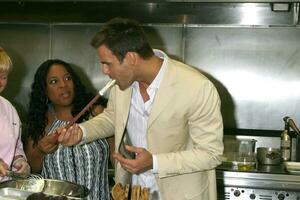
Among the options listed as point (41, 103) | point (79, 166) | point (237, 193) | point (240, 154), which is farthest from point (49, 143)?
point (240, 154)

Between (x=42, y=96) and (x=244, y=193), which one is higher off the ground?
(x=42, y=96)

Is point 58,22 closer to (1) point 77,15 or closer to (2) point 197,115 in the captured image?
(1) point 77,15

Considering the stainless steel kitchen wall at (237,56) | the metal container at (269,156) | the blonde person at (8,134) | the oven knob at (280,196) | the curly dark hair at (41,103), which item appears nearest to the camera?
the blonde person at (8,134)

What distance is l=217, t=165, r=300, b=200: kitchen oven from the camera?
2.60 meters

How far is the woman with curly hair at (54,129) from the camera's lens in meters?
2.33

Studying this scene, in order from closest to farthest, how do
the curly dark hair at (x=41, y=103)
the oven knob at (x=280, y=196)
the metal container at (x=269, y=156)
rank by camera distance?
the curly dark hair at (x=41, y=103) < the oven knob at (x=280, y=196) < the metal container at (x=269, y=156)

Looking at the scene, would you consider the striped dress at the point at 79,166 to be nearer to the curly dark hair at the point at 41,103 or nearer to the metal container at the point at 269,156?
the curly dark hair at the point at 41,103

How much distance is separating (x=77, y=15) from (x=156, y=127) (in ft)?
5.02

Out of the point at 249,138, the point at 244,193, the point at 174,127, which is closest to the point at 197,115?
the point at 174,127

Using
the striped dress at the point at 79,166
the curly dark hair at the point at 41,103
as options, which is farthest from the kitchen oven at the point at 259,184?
the curly dark hair at the point at 41,103

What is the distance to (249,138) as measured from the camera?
3109mm

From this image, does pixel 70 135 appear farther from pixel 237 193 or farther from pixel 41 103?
pixel 237 193

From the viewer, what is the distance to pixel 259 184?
2.62 m

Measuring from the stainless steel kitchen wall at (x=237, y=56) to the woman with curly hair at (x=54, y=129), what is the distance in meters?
0.73
